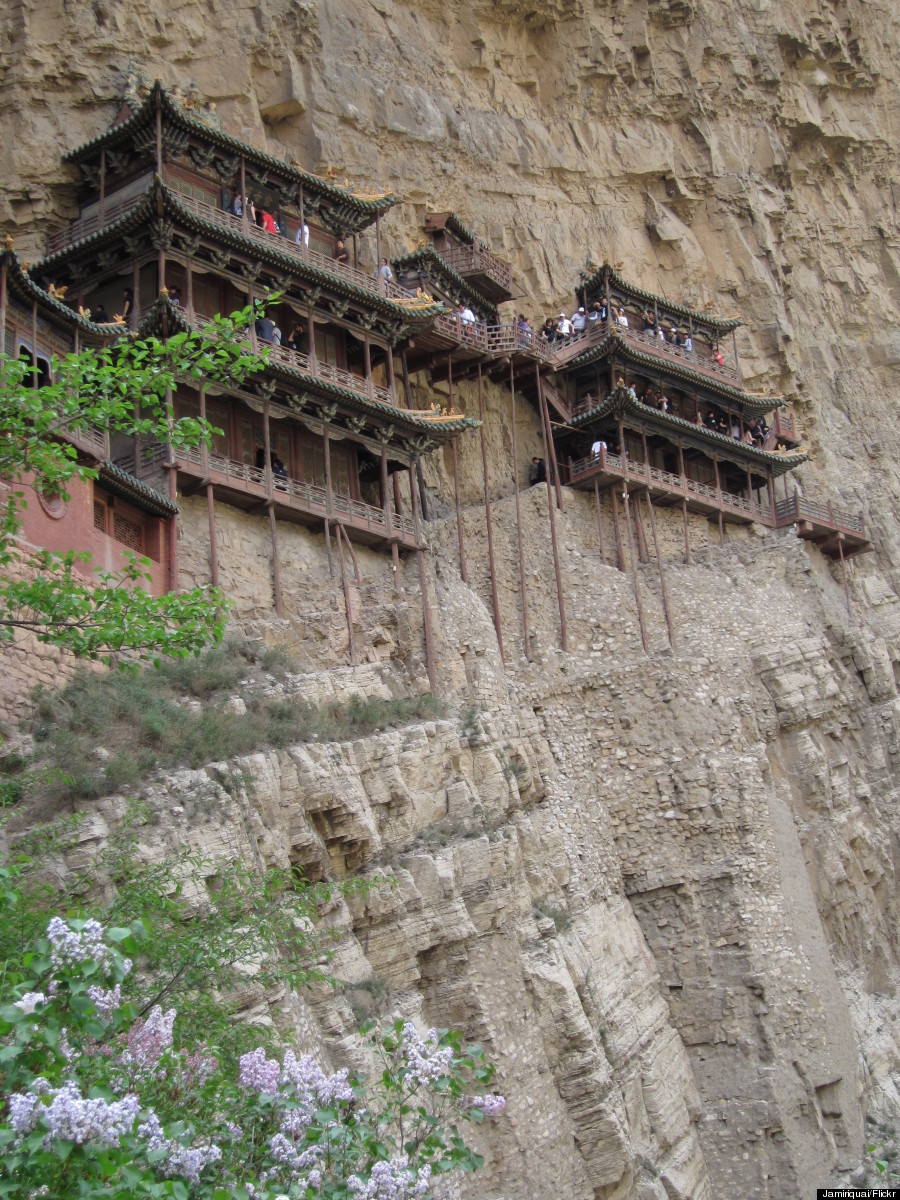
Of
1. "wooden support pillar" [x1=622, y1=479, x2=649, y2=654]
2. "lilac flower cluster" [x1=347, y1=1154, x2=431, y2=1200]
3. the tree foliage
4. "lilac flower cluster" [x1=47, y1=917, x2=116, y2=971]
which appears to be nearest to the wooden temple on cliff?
"wooden support pillar" [x1=622, y1=479, x2=649, y2=654]

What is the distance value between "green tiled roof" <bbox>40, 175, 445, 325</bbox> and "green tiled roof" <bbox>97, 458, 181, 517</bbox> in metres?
6.27

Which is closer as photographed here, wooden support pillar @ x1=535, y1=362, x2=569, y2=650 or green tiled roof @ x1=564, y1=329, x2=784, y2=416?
wooden support pillar @ x1=535, y1=362, x2=569, y2=650

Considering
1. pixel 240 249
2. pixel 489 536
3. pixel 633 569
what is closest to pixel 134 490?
pixel 240 249

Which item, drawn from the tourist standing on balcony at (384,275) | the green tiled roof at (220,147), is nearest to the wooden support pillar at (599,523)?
the tourist standing on balcony at (384,275)

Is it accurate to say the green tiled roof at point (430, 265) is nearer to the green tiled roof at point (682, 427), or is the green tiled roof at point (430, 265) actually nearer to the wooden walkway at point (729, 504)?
the green tiled roof at point (682, 427)

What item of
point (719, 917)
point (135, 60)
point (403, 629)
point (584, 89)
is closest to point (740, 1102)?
point (719, 917)

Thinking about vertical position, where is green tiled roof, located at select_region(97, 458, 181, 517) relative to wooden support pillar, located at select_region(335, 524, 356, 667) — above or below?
above

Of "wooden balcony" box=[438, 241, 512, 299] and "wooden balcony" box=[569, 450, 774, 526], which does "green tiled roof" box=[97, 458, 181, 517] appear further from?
"wooden balcony" box=[438, 241, 512, 299]

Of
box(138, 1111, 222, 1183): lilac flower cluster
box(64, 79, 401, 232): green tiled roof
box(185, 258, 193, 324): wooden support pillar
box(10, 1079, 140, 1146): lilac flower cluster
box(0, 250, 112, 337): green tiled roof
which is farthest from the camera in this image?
box(64, 79, 401, 232): green tiled roof

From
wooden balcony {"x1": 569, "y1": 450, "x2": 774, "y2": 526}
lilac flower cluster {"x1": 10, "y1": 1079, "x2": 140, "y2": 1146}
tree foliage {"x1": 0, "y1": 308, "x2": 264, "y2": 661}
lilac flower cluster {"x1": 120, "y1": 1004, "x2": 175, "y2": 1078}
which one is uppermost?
wooden balcony {"x1": 569, "y1": 450, "x2": 774, "y2": 526}

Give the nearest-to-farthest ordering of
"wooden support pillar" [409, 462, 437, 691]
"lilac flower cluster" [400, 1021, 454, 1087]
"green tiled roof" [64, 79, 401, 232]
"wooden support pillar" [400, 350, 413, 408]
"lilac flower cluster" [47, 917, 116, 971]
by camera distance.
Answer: "lilac flower cluster" [47, 917, 116, 971] < "lilac flower cluster" [400, 1021, 454, 1087] < "wooden support pillar" [409, 462, 437, 691] < "green tiled roof" [64, 79, 401, 232] < "wooden support pillar" [400, 350, 413, 408]

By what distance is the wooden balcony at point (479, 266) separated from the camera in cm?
3678

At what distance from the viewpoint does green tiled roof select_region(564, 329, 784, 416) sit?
37.6m

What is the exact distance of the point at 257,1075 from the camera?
346 inches
